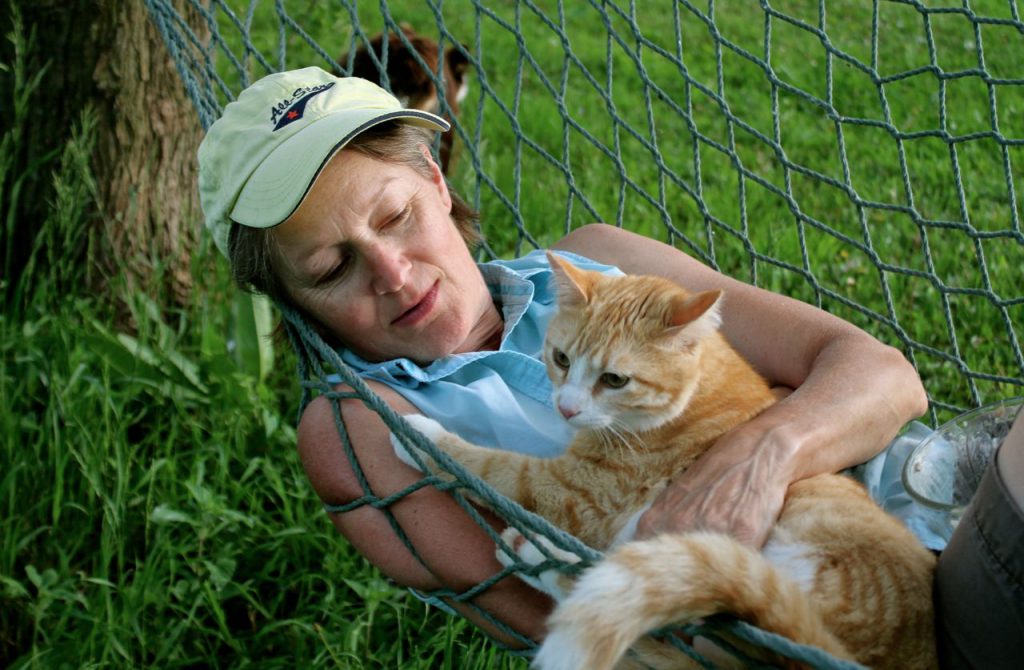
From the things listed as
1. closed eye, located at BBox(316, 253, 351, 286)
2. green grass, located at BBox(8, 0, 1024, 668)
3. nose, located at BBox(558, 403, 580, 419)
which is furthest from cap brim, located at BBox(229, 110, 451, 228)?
green grass, located at BBox(8, 0, 1024, 668)

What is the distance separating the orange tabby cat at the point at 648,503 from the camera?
0.99 m

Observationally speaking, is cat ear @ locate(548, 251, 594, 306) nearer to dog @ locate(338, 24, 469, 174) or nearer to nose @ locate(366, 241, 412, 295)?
nose @ locate(366, 241, 412, 295)

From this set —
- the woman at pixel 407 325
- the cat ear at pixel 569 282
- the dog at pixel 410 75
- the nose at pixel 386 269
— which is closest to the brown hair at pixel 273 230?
the woman at pixel 407 325

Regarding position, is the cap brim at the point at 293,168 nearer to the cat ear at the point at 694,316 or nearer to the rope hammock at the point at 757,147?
the rope hammock at the point at 757,147

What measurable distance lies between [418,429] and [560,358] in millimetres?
253

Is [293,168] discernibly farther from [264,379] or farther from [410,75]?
[410,75]

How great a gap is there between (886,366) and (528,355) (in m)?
0.57

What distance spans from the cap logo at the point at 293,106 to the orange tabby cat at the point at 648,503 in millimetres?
454

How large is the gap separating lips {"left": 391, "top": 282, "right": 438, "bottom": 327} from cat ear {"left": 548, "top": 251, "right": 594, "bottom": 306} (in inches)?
7.9

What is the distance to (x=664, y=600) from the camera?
98 cm

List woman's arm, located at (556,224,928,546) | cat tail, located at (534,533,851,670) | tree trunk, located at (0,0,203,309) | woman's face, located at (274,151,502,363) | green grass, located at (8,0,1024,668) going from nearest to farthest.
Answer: cat tail, located at (534,533,851,670) → woman's arm, located at (556,224,928,546) → woman's face, located at (274,151,502,363) → green grass, located at (8,0,1024,668) → tree trunk, located at (0,0,203,309)

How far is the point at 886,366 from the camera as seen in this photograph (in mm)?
1586

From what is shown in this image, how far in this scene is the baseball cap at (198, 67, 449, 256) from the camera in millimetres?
1504

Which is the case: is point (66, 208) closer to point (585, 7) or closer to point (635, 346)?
point (635, 346)
